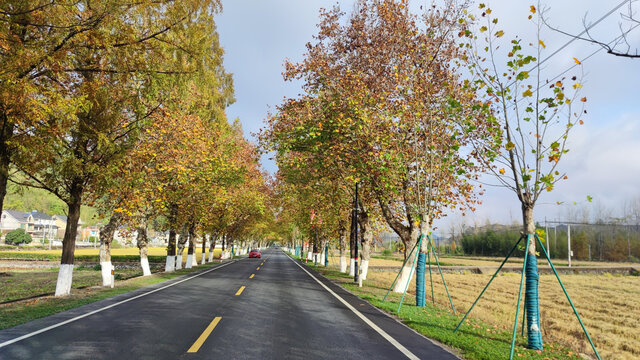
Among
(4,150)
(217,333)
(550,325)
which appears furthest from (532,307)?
(4,150)

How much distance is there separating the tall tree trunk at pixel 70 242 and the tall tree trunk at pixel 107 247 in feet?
8.45

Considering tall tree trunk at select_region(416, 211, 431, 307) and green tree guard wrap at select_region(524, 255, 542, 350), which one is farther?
tall tree trunk at select_region(416, 211, 431, 307)

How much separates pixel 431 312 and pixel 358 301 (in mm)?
2607

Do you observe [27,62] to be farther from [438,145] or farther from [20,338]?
[438,145]

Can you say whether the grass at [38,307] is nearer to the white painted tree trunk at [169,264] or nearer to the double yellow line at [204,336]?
the double yellow line at [204,336]

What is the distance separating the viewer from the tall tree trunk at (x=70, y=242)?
12805 mm

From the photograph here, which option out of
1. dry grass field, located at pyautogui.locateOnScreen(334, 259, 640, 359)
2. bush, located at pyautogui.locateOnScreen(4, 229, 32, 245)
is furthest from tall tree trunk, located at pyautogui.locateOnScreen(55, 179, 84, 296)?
bush, located at pyautogui.locateOnScreen(4, 229, 32, 245)

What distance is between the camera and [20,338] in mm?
6527

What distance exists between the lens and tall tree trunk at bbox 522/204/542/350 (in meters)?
6.81

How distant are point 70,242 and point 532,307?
15177 mm

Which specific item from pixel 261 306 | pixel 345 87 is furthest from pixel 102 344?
pixel 345 87

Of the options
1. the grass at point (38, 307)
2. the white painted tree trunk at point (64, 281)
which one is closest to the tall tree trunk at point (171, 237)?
the white painted tree trunk at point (64, 281)

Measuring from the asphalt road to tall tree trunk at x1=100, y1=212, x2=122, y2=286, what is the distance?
5.21 m

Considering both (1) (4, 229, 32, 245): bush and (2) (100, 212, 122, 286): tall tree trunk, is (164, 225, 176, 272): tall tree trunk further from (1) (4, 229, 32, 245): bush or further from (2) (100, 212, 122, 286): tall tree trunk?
(1) (4, 229, 32, 245): bush
